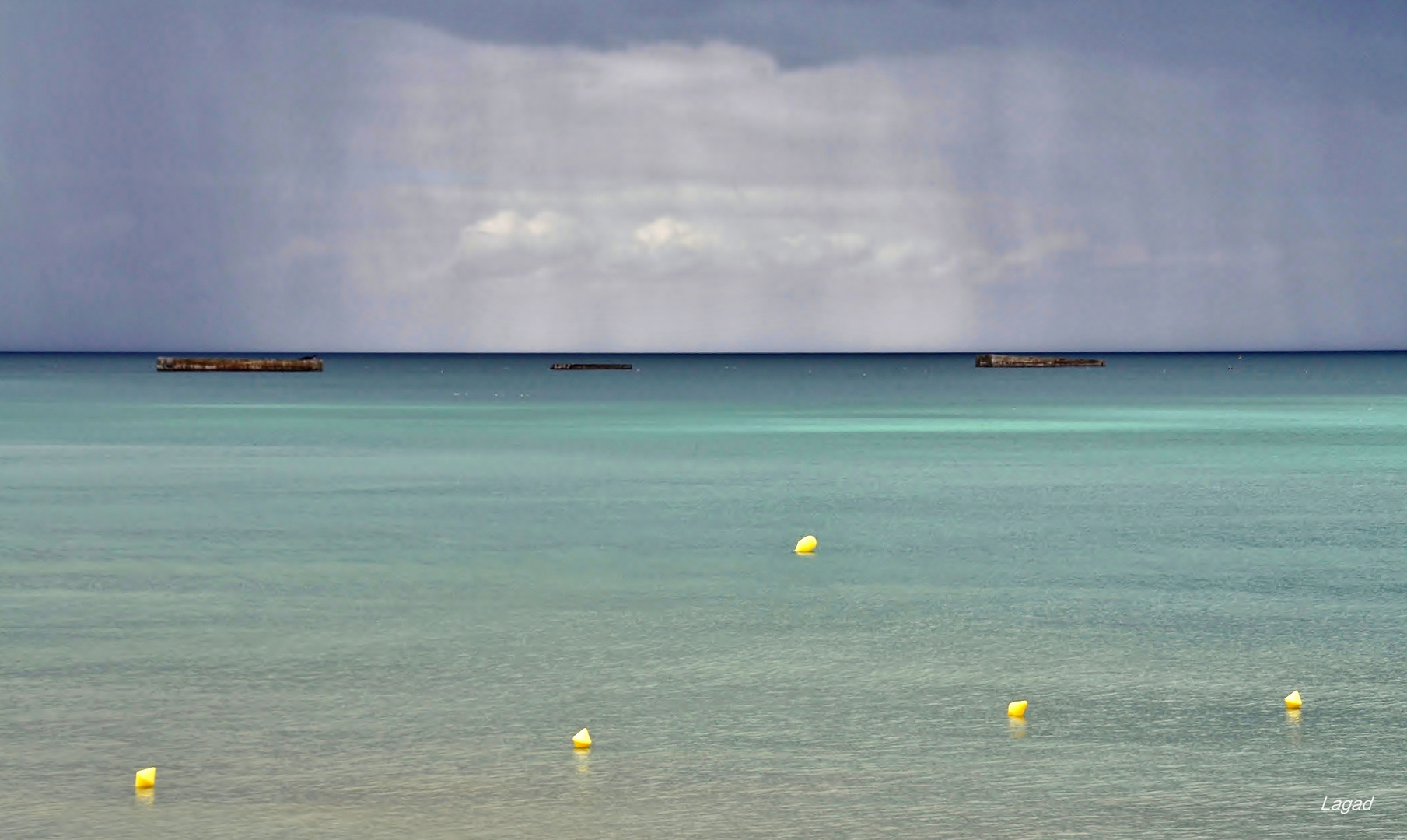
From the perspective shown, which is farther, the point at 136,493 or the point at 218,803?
the point at 136,493

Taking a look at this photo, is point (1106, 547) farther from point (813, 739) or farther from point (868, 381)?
point (868, 381)

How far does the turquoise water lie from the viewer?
12102 mm

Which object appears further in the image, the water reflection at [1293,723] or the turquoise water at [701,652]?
the water reflection at [1293,723]

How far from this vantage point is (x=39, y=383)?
144250 millimetres

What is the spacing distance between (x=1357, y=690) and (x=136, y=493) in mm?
26864

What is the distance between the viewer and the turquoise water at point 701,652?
12102mm

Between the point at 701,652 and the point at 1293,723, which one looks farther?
the point at 701,652

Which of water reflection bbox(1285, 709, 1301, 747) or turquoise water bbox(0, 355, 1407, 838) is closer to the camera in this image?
turquoise water bbox(0, 355, 1407, 838)

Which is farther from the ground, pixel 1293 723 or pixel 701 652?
pixel 701 652

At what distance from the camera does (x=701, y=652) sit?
17656 mm

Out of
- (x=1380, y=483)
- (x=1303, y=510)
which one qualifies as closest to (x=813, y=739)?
(x=1303, y=510)

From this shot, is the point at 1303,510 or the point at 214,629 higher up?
the point at 1303,510

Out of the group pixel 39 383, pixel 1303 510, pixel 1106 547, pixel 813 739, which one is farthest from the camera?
pixel 39 383

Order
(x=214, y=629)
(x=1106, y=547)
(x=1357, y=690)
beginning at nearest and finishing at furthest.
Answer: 1. (x=1357, y=690)
2. (x=214, y=629)
3. (x=1106, y=547)
